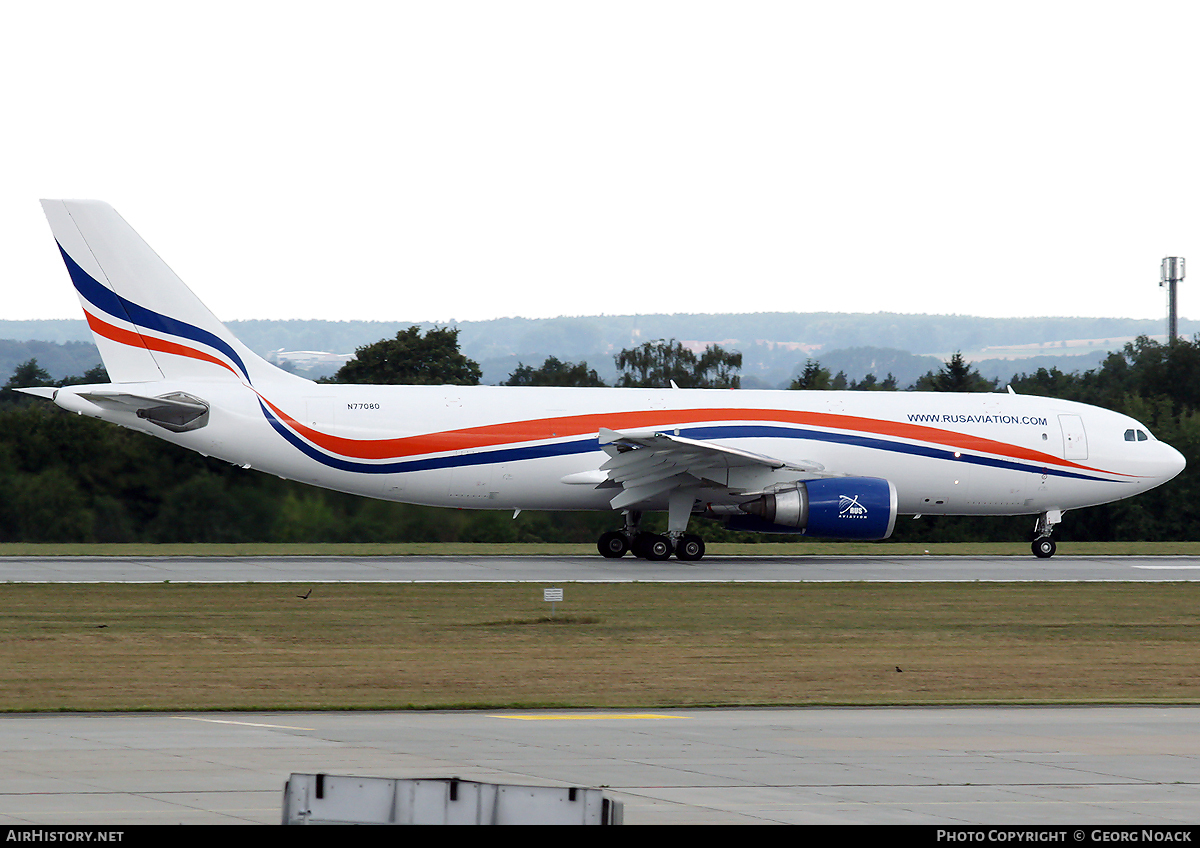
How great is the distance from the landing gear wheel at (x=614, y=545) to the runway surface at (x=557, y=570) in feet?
0.96

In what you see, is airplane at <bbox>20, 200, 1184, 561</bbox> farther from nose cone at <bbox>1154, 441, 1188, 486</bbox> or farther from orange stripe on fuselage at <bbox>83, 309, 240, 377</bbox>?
nose cone at <bbox>1154, 441, 1188, 486</bbox>

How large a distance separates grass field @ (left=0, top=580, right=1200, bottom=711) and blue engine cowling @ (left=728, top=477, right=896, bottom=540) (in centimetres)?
325

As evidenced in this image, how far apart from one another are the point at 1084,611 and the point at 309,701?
14.9 m

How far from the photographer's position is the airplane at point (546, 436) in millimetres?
30797

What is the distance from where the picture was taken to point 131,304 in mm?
31094

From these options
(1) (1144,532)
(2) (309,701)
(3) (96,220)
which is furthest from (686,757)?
(1) (1144,532)

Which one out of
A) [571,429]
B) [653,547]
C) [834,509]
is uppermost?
[571,429]

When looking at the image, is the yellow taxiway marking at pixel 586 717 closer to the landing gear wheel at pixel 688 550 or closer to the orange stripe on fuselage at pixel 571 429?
the orange stripe on fuselage at pixel 571 429

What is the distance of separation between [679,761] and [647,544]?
22.0m

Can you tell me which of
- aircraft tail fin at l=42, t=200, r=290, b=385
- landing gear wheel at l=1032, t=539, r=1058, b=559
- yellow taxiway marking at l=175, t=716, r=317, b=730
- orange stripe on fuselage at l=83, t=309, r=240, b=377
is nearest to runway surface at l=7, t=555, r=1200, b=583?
landing gear wheel at l=1032, t=539, r=1058, b=559

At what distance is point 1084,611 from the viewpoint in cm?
2402

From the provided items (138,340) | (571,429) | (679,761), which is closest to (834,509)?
(571,429)

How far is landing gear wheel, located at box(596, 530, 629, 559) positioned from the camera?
33.6 meters

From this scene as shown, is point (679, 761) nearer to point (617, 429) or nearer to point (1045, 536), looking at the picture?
point (617, 429)
